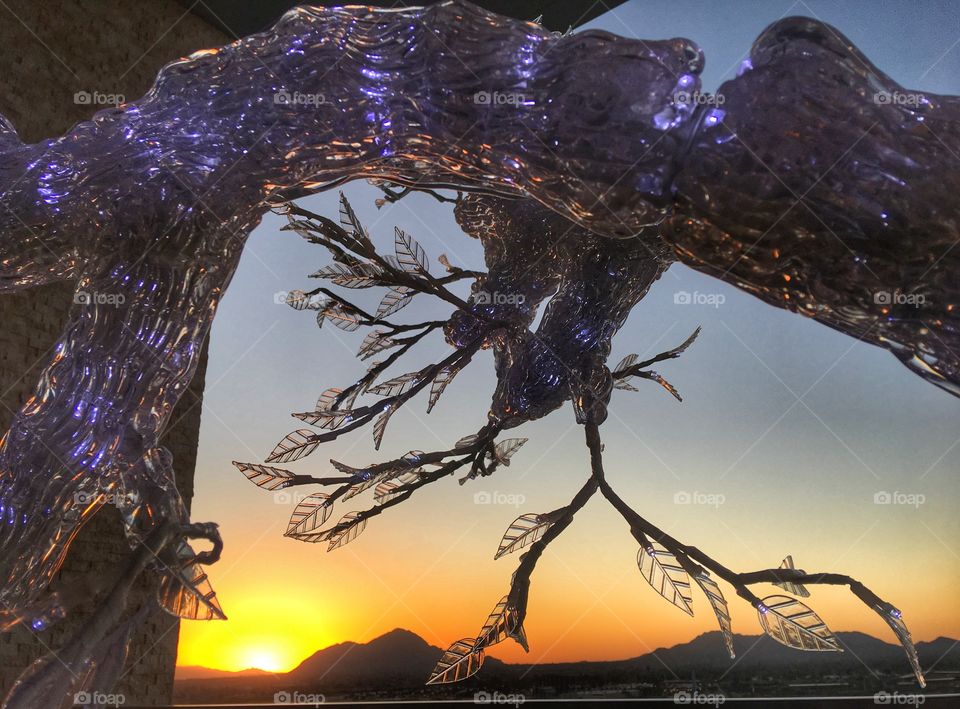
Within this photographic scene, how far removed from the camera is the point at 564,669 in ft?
6.02

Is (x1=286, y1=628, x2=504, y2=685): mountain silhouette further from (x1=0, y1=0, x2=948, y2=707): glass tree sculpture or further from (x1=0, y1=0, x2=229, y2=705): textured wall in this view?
(x1=0, y1=0, x2=948, y2=707): glass tree sculpture

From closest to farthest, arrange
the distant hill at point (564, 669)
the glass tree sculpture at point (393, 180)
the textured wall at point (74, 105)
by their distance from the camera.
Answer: the glass tree sculpture at point (393, 180) → the textured wall at point (74, 105) → the distant hill at point (564, 669)

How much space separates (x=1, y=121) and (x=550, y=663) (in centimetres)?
167

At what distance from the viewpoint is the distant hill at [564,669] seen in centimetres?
183

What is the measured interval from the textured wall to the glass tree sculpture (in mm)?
911

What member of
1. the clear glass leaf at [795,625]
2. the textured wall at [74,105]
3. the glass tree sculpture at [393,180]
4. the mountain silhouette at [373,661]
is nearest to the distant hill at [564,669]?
the mountain silhouette at [373,661]

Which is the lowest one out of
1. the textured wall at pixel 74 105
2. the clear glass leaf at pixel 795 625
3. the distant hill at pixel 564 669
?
the clear glass leaf at pixel 795 625

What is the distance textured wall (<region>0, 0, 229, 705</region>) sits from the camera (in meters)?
1.26

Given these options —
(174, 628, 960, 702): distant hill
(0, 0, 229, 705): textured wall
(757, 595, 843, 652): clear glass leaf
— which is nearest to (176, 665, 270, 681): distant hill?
(174, 628, 960, 702): distant hill

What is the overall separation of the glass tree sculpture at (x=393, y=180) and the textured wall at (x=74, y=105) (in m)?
0.91

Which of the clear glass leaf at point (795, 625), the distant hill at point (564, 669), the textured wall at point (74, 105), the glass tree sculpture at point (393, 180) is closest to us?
the glass tree sculpture at point (393, 180)

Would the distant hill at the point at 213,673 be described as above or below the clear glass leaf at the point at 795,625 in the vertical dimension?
above

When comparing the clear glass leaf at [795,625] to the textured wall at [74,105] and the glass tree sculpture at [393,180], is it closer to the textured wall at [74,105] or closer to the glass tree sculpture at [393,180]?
the glass tree sculpture at [393,180]

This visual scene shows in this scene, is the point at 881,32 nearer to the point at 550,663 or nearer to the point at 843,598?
the point at 843,598
